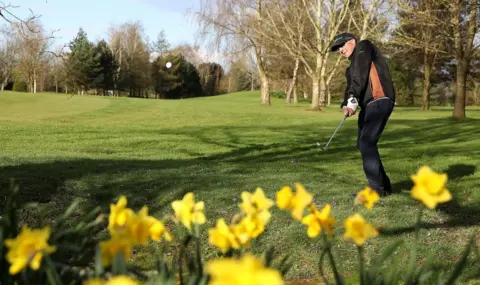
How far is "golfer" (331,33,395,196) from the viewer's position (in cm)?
516

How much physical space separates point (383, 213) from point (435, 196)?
3.96 metres

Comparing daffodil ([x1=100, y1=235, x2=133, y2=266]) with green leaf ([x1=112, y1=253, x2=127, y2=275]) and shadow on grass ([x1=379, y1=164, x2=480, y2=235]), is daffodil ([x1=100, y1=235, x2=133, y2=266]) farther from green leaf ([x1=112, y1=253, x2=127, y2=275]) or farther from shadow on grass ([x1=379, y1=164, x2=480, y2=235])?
shadow on grass ([x1=379, y1=164, x2=480, y2=235])

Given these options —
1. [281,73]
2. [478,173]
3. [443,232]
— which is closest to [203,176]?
[443,232]

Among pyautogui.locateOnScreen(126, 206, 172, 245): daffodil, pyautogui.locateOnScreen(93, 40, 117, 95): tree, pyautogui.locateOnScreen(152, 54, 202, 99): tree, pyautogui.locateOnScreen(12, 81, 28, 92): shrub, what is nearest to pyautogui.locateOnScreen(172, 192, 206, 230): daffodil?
pyautogui.locateOnScreen(126, 206, 172, 245): daffodil

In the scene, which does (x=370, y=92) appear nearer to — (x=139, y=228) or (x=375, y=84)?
(x=375, y=84)

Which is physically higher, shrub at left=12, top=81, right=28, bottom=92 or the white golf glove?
shrub at left=12, top=81, right=28, bottom=92

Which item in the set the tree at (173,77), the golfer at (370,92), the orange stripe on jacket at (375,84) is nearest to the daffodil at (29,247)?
the golfer at (370,92)

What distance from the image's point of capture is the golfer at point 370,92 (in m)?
5.16

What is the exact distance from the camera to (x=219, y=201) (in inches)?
201

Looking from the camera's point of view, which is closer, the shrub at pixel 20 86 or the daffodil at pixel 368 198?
the daffodil at pixel 368 198

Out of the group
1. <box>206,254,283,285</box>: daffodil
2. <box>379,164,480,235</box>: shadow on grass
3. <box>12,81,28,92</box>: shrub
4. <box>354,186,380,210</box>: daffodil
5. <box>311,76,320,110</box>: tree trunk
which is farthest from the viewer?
<box>12,81,28,92</box>: shrub

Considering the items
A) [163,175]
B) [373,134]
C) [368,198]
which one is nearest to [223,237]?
[368,198]

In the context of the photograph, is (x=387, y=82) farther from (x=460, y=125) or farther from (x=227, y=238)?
(x=460, y=125)

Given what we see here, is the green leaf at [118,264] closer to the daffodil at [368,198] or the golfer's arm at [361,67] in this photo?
the daffodil at [368,198]
